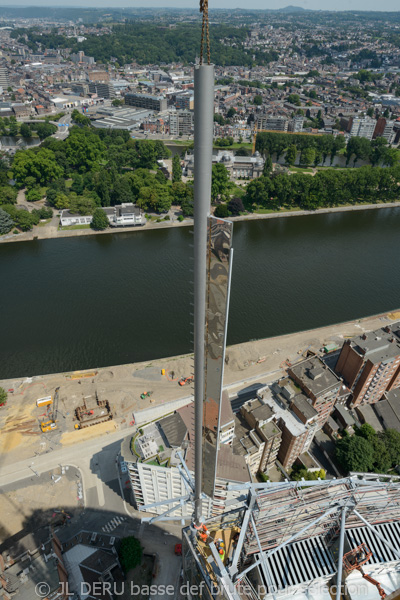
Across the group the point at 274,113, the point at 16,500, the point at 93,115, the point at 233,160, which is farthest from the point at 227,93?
the point at 16,500

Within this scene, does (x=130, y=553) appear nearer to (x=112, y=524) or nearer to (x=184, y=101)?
(x=112, y=524)

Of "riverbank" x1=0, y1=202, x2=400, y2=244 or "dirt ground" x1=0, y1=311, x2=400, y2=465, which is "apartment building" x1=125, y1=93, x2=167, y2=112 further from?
"dirt ground" x1=0, y1=311, x2=400, y2=465

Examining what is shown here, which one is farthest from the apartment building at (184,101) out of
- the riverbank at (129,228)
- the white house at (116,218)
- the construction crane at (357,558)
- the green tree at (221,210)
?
the construction crane at (357,558)

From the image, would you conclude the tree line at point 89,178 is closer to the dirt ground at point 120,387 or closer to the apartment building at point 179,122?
Result: the apartment building at point 179,122

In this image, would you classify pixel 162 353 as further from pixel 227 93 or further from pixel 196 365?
pixel 227 93

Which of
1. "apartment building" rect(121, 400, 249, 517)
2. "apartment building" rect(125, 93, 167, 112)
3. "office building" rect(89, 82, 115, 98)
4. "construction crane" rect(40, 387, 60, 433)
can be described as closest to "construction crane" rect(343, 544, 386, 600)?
"apartment building" rect(121, 400, 249, 517)
